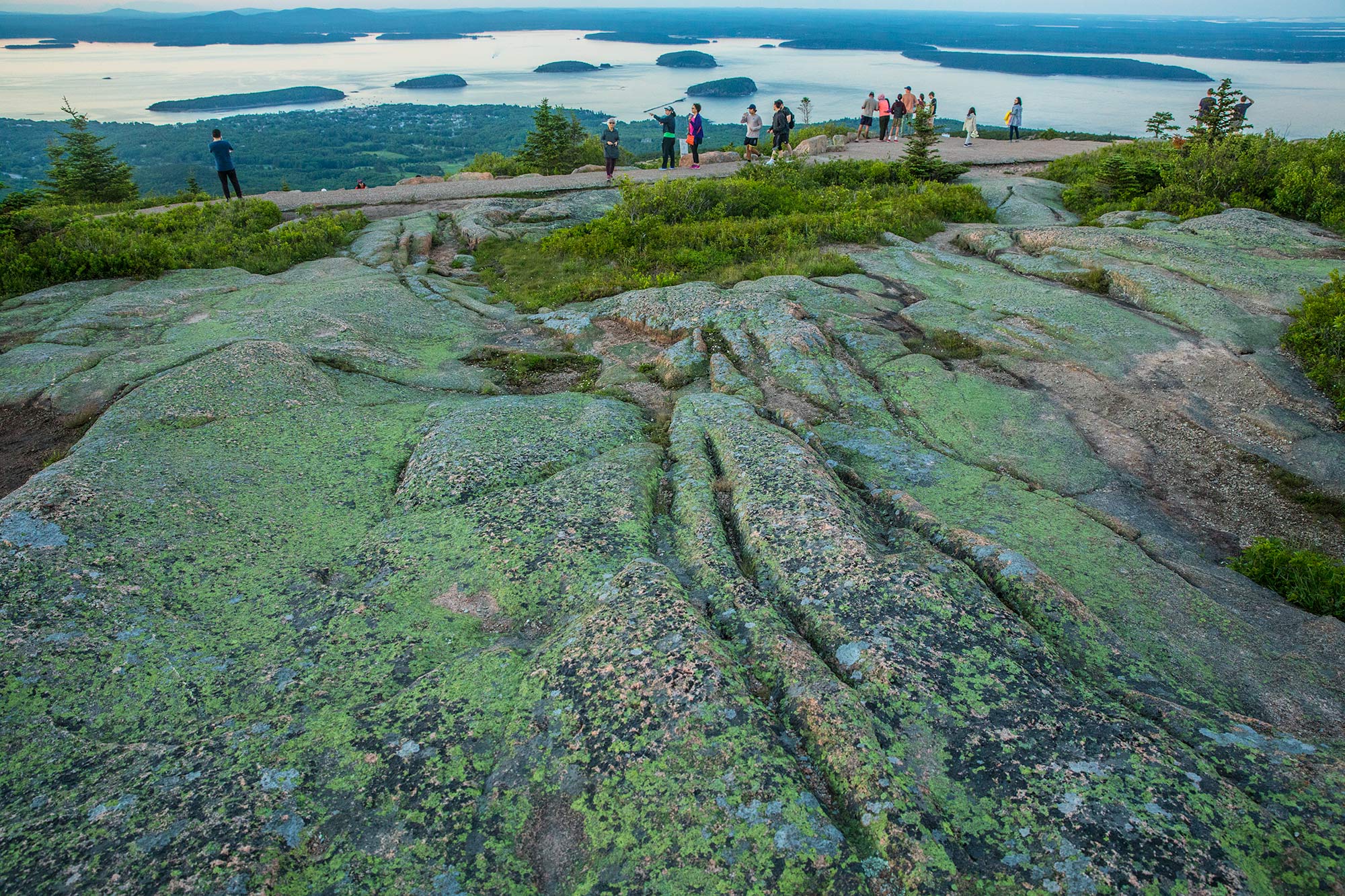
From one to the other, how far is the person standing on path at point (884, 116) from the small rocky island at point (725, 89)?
116 meters

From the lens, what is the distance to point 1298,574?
6426 millimetres

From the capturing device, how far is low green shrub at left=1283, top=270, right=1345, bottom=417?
372 inches

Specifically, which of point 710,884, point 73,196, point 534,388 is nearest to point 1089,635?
point 710,884

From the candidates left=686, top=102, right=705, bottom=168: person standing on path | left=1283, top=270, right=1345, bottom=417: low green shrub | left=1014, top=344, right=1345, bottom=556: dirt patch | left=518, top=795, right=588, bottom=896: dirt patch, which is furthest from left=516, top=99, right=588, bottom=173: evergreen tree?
left=518, top=795, right=588, bottom=896: dirt patch

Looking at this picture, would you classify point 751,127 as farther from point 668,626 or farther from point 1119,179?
point 668,626

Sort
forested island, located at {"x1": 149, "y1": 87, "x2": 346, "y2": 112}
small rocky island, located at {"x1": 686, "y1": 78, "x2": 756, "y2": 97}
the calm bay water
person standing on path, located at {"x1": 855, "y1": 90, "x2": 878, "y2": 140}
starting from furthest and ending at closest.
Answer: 1. forested island, located at {"x1": 149, "y1": 87, "x2": 346, "y2": 112}
2. small rocky island, located at {"x1": 686, "y1": 78, "x2": 756, "y2": 97}
3. the calm bay water
4. person standing on path, located at {"x1": 855, "y1": 90, "x2": 878, "y2": 140}

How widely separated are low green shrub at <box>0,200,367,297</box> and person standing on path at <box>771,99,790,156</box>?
17.8 metres

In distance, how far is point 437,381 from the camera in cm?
970

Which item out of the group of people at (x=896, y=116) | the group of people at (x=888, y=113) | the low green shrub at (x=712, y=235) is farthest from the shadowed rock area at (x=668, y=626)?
the group of people at (x=888, y=113)

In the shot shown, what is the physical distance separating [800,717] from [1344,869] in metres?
2.57

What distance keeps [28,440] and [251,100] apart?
19233cm

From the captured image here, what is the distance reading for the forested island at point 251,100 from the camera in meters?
146

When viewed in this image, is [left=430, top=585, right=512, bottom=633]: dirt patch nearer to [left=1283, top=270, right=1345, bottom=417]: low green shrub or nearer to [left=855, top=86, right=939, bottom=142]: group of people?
[left=1283, top=270, right=1345, bottom=417]: low green shrub

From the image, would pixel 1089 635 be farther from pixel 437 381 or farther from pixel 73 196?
pixel 73 196
